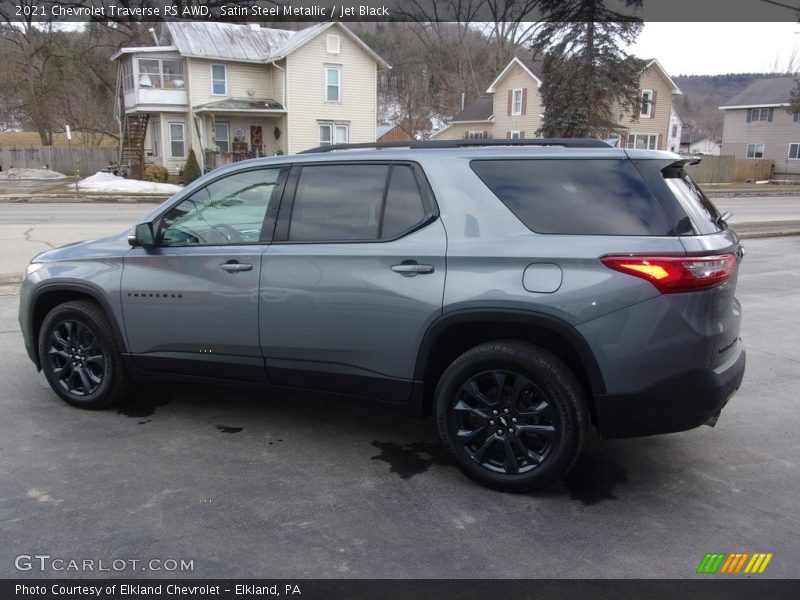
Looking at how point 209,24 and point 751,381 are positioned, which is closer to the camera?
point 751,381

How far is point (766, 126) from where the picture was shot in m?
52.2

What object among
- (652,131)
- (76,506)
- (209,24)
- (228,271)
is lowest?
(76,506)

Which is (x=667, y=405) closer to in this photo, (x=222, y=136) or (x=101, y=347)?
(x=101, y=347)

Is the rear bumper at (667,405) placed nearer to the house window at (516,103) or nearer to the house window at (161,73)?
the house window at (161,73)

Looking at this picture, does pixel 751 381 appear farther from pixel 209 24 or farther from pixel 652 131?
pixel 652 131

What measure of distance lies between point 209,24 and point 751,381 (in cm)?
3517

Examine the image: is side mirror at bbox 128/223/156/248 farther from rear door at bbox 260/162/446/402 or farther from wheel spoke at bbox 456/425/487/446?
wheel spoke at bbox 456/425/487/446

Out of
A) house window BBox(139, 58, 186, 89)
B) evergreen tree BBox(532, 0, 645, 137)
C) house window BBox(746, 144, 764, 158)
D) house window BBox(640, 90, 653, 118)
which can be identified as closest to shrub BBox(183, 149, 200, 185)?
house window BBox(139, 58, 186, 89)

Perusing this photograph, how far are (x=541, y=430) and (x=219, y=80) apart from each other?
34.6 meters

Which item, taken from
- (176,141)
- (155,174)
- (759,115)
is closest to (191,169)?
(155,174)

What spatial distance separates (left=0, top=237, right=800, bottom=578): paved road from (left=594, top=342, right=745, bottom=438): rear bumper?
1.48 ft

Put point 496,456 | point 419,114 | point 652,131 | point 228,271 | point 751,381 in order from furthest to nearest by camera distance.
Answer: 1. point 419,114
2. point 652,131
3. point 751,381
4. point 228,271
5. point 496,456

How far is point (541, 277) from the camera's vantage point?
338 cm

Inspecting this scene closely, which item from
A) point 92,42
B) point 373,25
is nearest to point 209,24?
point 92,42
